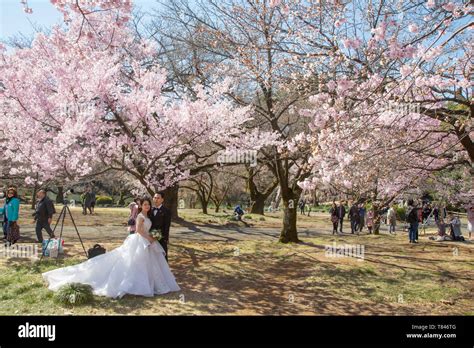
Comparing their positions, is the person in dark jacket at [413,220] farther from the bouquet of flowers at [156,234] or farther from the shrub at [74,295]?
the shrub at [74,295]

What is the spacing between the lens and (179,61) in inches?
561

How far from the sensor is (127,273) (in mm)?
6832

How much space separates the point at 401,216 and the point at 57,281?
2974cm

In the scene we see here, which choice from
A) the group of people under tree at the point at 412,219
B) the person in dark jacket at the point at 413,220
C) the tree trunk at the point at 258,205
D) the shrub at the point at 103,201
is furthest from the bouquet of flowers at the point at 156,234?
the shrub at the point at 103,201

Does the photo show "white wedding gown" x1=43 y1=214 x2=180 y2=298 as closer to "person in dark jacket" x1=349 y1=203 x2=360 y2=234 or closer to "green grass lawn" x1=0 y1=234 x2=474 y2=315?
"green grass lawn" x1=0 y1=234 x2=474 y2=315

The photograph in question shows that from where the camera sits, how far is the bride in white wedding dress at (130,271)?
6707mm

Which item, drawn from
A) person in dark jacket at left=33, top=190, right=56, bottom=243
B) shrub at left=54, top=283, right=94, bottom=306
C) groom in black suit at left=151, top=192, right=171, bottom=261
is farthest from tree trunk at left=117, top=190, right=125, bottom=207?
shrub at left=54, top=283, right=94, bottom=306

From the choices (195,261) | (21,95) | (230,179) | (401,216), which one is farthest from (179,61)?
(401,216)

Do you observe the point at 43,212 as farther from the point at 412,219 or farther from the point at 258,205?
the point at 258,205

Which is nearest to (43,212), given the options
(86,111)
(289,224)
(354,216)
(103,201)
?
(86,111)

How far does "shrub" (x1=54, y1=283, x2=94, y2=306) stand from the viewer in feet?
19.9

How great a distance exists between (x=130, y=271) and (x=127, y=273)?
6cm

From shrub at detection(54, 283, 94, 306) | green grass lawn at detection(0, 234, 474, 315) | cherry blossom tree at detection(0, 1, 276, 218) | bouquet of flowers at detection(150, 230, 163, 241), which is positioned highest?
cherry blossom tree at detection(0, 1, 276, 218)

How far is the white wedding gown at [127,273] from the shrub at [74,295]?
31 cm
